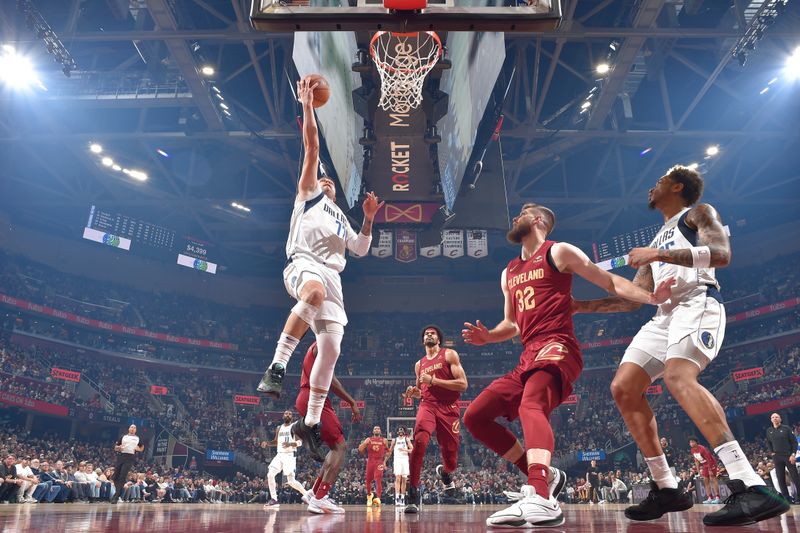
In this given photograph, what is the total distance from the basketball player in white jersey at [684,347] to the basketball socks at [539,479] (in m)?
0.89

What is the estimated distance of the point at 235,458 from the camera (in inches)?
1054

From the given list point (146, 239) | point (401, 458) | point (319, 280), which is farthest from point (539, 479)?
point (146, 239)

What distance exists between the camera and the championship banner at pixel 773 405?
21.7 metres

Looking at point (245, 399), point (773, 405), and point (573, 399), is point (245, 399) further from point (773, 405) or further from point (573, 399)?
point (773, 405)

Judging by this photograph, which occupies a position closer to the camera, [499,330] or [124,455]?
[499,330]

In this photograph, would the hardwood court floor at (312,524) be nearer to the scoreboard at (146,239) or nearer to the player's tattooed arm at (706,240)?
the player's tattooed arm at (706,240)

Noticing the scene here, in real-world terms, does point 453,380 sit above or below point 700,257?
below

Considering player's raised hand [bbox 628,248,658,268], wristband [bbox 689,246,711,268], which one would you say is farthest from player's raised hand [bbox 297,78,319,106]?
wristband [bbox 689,246,711,268]

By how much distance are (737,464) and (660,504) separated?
0.70 meters

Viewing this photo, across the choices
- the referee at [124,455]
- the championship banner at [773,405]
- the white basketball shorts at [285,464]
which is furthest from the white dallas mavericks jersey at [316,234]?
the championship banner at [773,405]

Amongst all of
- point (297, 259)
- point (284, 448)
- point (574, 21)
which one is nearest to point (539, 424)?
point (297, 259)

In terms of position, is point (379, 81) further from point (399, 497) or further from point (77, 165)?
point (77, 165)

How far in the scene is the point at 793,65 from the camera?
1684 centimetres

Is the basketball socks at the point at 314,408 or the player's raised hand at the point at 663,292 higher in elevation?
the player's raised hand at the point at 663,292
